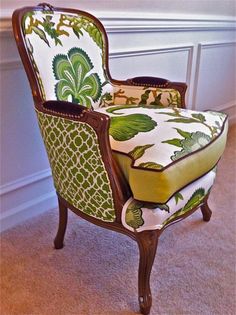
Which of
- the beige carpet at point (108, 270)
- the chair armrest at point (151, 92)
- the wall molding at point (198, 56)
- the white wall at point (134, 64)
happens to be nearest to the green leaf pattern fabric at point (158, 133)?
the chair armrest at point (151, 92)

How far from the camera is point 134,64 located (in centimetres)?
199

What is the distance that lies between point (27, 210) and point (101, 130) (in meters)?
0.81

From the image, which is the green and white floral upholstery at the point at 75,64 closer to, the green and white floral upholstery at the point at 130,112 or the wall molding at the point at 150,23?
the green and white floral upholstery at the point at 130,112

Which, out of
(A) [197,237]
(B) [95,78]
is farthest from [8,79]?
(A) [197,237]

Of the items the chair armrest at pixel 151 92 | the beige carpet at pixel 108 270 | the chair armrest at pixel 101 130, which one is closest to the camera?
the chair armrest at pixel 101 130

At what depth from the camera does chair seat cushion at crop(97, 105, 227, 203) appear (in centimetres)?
101

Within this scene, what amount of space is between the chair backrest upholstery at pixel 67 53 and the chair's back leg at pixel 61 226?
0.41 meters

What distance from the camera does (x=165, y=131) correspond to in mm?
1162

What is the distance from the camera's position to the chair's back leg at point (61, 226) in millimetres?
1396

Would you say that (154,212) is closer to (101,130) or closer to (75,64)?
(101,130)

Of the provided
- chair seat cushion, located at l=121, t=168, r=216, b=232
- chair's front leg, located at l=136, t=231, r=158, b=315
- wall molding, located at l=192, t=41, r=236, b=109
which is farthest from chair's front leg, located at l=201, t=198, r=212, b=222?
wall molding, located at l=192, t=41, r=236, b=109

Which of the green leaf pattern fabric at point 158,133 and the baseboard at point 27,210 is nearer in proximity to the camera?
the green leaf pattern fabric at point 158,133

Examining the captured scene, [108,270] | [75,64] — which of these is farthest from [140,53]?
[108,270]

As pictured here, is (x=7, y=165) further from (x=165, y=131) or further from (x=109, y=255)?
(x=165, y=131)
